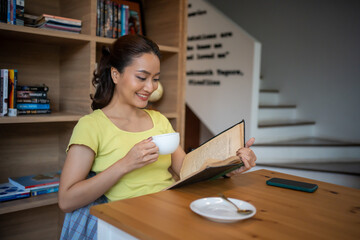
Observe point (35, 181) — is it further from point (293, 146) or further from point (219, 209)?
point (293, 146)

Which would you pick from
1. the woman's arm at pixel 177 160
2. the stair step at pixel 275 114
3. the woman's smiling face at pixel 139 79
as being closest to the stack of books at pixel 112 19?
the woman's smiling face at pixel 139 79

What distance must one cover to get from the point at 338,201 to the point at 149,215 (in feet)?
1.79

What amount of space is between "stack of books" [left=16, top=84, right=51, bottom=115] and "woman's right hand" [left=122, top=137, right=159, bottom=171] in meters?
0.86

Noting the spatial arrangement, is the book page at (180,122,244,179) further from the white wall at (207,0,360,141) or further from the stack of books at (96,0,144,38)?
the white wall at (207,0,360,141)

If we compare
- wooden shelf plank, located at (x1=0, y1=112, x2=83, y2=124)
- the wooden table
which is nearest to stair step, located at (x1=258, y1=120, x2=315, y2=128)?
wooden shelf plank, located at (x1=0, y1=112, x2=83, y2=124)

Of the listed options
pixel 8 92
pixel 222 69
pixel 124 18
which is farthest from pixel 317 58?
pixel 8 92

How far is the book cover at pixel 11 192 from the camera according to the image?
156cm

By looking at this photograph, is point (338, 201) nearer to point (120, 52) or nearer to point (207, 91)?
point (120, 52)

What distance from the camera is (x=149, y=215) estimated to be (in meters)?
0.76

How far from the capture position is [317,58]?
384 centimetres

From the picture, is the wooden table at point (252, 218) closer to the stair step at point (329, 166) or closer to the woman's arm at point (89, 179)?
the woman's arm at point (89, 179)

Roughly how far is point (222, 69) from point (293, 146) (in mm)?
1210

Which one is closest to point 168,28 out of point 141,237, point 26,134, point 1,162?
point 26,134

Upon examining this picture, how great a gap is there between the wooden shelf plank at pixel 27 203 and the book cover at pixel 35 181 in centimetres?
5
